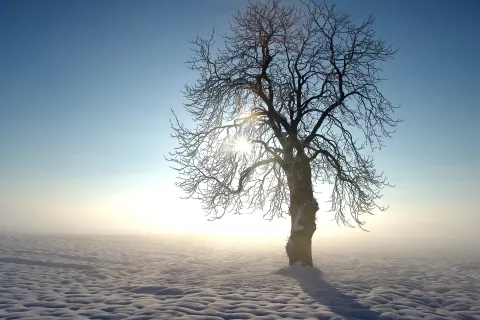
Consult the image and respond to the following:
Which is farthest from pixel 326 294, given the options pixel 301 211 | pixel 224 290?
pixel 301 211

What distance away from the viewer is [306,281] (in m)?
10.2

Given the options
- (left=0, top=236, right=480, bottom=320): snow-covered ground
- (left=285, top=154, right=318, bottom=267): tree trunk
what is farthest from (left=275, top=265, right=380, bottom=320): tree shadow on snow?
(left=285, top=154, right=318, bottom=267): tree trunk

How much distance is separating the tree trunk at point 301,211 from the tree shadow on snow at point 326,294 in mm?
552

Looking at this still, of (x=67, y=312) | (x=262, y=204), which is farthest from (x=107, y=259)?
(x=67, y=312)

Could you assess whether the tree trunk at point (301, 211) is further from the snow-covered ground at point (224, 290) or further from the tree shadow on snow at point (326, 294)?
the snow-covered ground at point (224, 290)

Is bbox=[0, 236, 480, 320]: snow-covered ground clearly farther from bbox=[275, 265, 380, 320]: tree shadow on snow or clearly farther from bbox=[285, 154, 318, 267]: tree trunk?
bbox=[285, 154, 318, 267]: tree trunk

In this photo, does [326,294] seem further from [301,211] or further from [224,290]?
[301,211]

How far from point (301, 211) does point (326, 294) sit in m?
4.00

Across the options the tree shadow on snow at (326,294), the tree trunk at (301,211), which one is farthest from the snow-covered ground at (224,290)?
the tree trunk at (301,211)

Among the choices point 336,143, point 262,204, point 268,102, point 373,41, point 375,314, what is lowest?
point 375,314

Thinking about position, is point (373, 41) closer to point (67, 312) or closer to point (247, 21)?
point (247, 21)

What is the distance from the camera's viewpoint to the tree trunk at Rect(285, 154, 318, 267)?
12.1 m

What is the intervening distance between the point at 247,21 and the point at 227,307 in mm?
10119

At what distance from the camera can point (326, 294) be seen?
8531 mm
